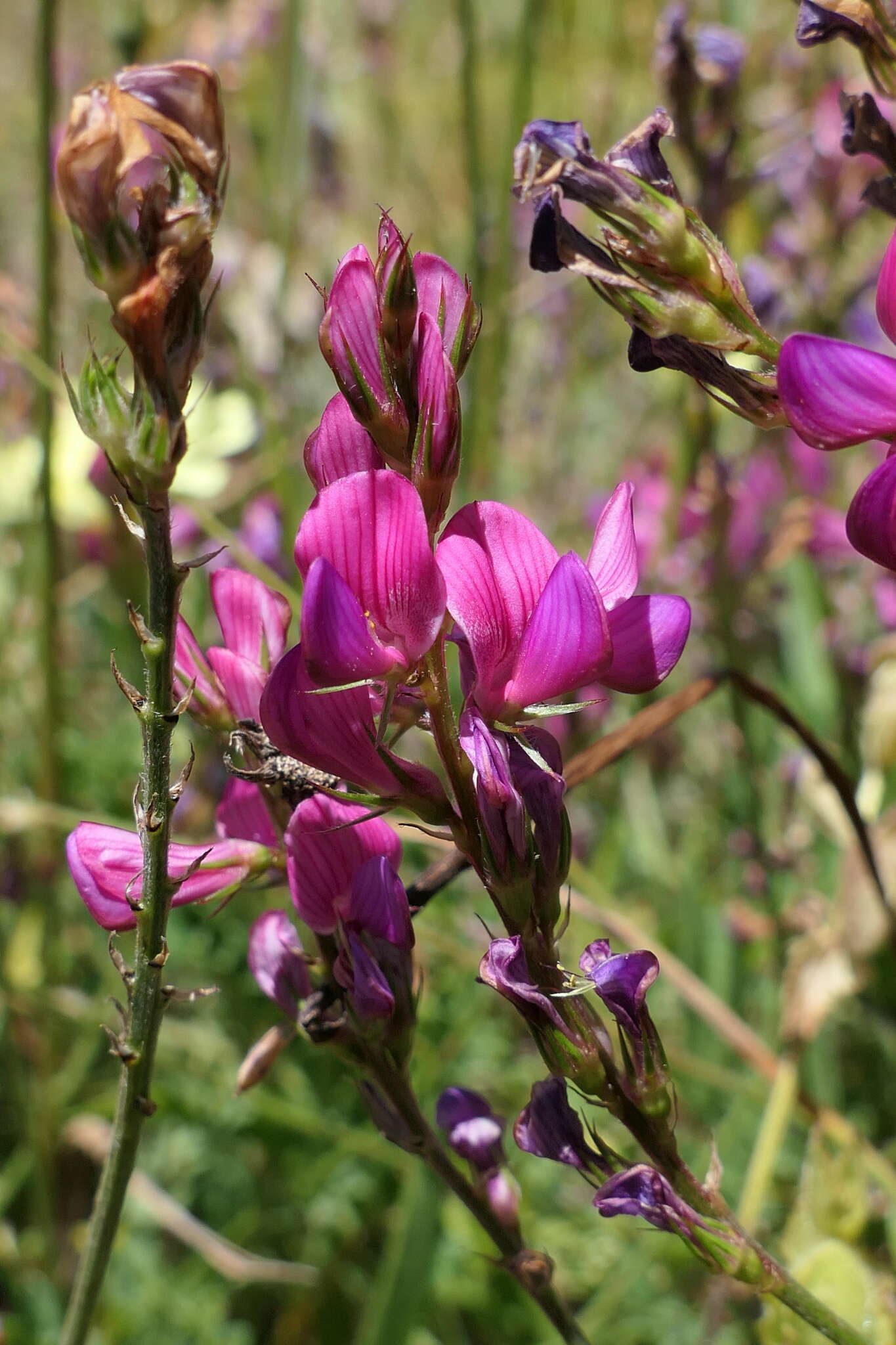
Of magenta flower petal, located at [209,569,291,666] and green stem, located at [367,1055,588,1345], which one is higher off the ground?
magenta flower petal, located at [209,569,291,666]

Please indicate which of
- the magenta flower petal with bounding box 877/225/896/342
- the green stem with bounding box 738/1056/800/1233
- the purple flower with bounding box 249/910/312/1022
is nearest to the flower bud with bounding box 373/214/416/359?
the magenta flower petal with bounding box 877/225/896/342

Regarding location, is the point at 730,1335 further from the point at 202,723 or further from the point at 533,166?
the point at 533,166

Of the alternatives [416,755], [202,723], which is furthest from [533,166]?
[416,755]

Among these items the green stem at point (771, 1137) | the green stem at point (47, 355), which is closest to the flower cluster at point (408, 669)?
the green stem at point (771, 1137)

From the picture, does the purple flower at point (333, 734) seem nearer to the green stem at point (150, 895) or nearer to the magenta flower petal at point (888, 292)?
the green stem at point (150, 895)

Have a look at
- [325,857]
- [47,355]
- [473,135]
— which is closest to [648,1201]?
[325,857]

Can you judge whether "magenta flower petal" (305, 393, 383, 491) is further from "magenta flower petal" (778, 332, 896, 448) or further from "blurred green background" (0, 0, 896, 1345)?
"blurred green background" (0, 0, 896, 1345)
